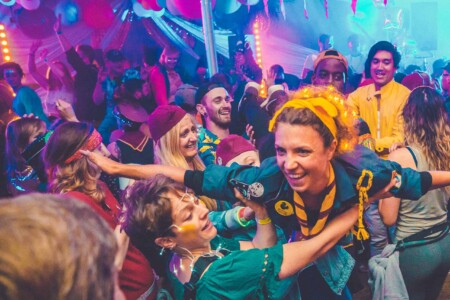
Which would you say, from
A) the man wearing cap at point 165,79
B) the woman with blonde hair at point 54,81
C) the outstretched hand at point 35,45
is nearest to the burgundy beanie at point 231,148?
the man wearing cap at point 165,79

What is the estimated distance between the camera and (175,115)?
3.02m

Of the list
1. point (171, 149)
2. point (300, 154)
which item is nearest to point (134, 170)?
point (300, 154)

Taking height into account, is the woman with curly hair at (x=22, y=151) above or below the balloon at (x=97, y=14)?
below

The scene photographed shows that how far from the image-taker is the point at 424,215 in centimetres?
245

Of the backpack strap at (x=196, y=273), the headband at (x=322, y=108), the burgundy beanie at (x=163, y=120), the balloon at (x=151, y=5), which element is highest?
the balloon at (x=151, y=5)

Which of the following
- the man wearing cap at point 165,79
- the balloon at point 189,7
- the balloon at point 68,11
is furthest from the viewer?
the balloon at point 68,11

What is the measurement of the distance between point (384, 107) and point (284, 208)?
2.22 m

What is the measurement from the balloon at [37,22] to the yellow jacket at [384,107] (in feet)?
18.2

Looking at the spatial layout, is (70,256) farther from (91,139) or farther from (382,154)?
(382,154)

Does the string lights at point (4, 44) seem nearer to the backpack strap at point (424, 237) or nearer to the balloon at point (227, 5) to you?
the balloon at point (227, 5)

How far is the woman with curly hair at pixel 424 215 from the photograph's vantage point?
2385mm

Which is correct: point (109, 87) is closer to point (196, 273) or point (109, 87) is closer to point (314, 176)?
point (314, 176)

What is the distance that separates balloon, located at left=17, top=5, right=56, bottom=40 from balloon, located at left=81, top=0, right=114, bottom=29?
60 centimetres

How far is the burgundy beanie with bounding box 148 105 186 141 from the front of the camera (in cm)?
298
